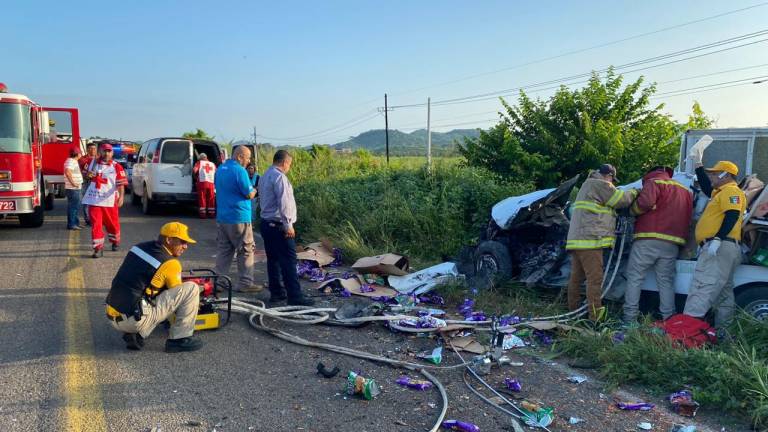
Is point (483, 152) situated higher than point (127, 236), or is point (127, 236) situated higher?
point (483, 152)

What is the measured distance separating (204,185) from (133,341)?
958cm

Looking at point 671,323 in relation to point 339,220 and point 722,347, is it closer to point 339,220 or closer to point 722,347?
point 722,347

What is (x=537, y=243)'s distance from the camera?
24.6 ft

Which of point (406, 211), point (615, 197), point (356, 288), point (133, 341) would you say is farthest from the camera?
point (406, 211)

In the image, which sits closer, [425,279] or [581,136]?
[425,279]

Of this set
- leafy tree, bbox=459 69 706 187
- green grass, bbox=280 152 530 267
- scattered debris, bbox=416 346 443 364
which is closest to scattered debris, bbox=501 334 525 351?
scattered debris, bbox=416 346 443 364

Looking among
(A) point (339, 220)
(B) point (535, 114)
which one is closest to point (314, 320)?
(A) point (339, 220)

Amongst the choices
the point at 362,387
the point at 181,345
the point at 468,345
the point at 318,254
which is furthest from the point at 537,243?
the point at 181,345

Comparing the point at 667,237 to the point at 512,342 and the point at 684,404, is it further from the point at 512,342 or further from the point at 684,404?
the point at 684,404

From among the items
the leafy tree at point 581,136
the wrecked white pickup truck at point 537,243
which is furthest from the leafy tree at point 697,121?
the wrecked white pickup truck at point 537,243

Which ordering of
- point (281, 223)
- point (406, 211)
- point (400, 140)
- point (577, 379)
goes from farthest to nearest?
point (400, 140), point (406, 211), point (281, 223), point (577, 379)

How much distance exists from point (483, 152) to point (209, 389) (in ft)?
43.5

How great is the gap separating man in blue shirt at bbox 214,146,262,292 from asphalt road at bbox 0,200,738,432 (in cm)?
123

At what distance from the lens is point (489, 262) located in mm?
7617
